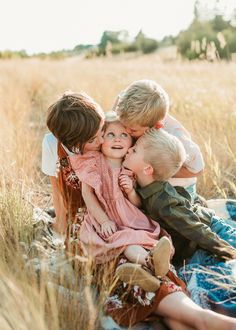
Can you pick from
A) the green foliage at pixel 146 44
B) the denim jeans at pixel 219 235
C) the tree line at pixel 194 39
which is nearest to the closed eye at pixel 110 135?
the denim jeans at pixel 219 235

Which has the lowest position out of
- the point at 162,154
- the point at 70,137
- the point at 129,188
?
the point at 129,188

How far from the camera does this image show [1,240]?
2998 millimetres

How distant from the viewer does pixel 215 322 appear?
245cm

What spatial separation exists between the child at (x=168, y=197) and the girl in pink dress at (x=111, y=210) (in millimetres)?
65

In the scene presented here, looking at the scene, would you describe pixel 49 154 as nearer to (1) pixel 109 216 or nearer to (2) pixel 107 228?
(1) pixel 109 216

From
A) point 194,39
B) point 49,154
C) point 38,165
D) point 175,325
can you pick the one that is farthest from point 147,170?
point 194,39

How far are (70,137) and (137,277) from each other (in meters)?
0.86

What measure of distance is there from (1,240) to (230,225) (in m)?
1.38

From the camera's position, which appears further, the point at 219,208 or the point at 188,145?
the point at 219,208

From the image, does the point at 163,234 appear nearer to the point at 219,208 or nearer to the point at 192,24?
the point at 219,208

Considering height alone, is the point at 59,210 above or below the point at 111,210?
below

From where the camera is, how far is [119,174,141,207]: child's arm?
9.86 feet

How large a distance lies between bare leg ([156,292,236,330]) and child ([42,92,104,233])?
681 mm

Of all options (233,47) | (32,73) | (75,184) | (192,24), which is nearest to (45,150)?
(75,184)
